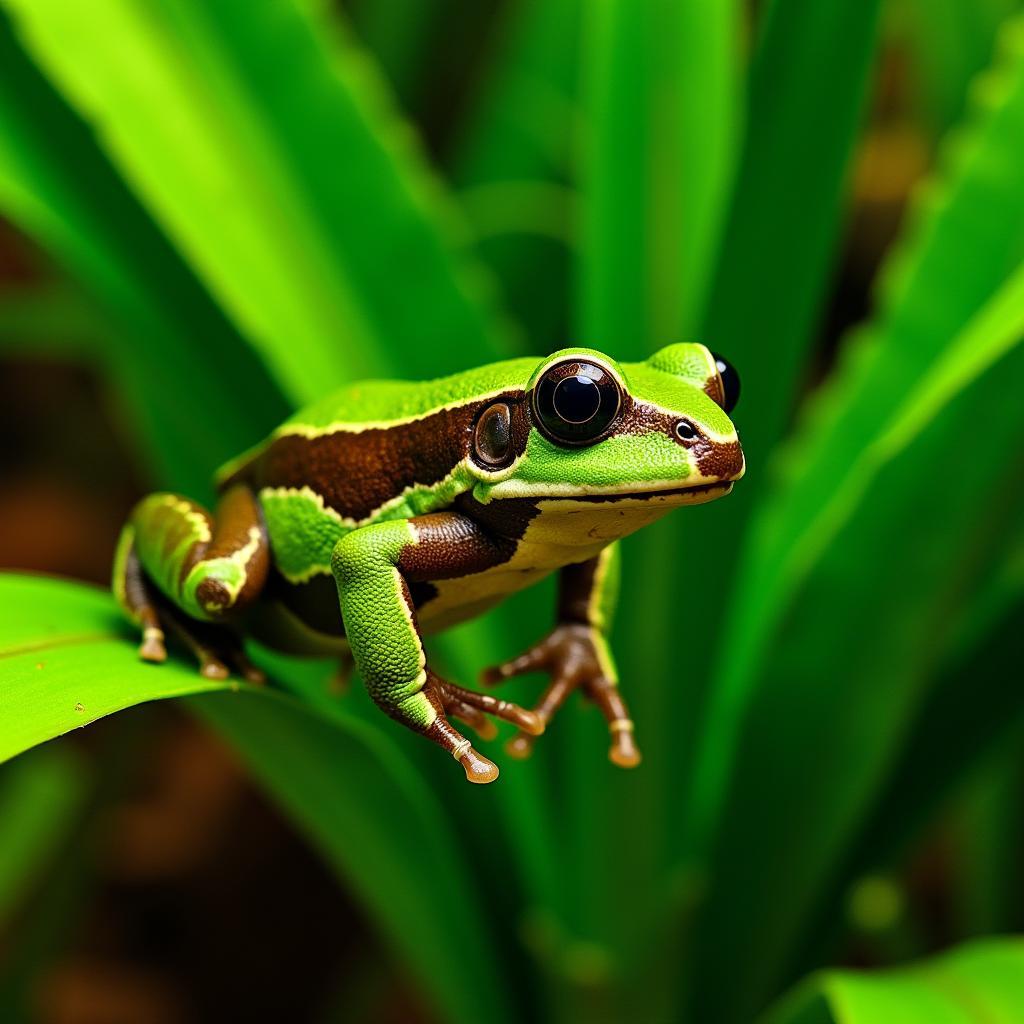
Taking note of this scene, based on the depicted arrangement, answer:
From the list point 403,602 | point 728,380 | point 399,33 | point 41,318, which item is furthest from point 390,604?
point 399,33

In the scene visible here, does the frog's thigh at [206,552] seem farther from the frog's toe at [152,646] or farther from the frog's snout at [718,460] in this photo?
the frog's snout at [718,460]

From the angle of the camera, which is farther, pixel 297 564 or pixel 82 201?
pixel 82 201

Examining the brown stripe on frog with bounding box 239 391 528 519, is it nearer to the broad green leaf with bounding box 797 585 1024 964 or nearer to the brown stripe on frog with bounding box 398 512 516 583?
the brown stripe on frog with bounding box 398 512 516 583

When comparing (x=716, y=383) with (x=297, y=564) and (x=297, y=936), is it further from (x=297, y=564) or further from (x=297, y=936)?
(x=297, y=936)

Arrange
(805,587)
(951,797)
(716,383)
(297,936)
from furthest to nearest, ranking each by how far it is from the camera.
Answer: (297,936), (951,797), (805,587), (716,383)

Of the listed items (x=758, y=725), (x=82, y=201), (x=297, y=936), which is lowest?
(x=297, y=936)

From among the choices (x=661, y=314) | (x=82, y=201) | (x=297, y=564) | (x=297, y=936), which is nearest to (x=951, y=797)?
(x=661, y=314)

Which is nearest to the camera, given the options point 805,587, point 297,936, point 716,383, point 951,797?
point 716,383

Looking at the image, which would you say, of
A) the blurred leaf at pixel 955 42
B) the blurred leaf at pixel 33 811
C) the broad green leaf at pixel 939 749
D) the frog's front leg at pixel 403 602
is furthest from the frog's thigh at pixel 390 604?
the blurred leaf at pixel 955 42
